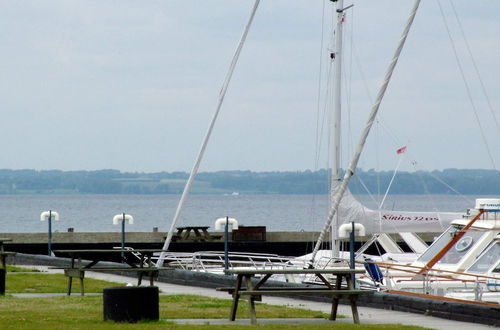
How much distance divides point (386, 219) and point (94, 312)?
2033 cm

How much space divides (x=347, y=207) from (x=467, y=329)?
18748 mm

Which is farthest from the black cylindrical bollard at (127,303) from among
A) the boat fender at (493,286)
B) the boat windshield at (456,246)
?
the boat windshield at (456,246)

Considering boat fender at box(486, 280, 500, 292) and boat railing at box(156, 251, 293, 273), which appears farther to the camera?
boat railing at box(156, 251, 293, 273)

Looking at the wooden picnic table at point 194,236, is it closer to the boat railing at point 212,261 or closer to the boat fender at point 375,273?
the boat railing at point 212,261

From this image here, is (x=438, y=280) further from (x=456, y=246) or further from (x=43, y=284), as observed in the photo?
(x=43, y=284)

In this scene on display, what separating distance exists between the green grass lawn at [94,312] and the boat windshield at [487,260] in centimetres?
621

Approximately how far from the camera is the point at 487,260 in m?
24.9

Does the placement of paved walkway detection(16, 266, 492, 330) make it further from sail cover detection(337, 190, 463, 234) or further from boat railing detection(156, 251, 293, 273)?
sail cover detection(337, 190, 463, 234)

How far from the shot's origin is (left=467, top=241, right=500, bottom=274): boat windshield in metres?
24.8

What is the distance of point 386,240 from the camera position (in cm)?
3828

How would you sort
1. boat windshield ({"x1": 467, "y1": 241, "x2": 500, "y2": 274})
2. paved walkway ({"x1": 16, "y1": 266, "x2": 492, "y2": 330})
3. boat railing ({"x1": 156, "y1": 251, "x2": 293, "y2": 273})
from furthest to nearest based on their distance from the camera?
boat railing ({"x1": 156, "y1": 251, "x2": 293, "y2": 273})
boat windshield ({"x1": 467, "y1": 241, "x2": 500, "y2": 274})
paved walkway ({"x1": 16, "y1": 266, "x2": 492, "y2": 330})

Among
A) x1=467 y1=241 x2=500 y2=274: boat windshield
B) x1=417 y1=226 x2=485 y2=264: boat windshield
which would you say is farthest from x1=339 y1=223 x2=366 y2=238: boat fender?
x1=467 y1=241 x2=500 y2=274: boat windshield

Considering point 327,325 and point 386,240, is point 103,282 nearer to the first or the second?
point 327,325

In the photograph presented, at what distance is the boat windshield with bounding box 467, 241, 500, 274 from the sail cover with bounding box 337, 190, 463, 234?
34.7ft
